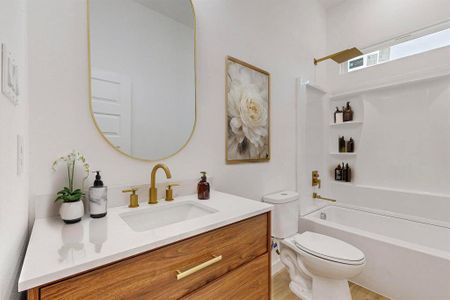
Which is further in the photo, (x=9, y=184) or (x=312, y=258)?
(x=312, y=258)

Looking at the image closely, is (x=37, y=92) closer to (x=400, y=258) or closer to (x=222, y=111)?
(x=222, y=111)

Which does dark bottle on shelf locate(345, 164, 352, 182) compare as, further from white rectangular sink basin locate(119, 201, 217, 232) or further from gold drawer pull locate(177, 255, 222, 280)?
gold drawer pull locate(177, 255, 222, 280)

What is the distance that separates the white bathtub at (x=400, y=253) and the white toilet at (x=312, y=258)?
0.42 metres

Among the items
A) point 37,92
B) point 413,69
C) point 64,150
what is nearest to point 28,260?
point 64,150

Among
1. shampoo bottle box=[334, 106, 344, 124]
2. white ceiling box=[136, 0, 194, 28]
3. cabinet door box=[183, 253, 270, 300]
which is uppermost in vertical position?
white ceiling box=[136, 0, 194, 28]

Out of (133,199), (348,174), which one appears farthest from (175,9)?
(348,174)

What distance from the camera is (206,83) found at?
144cm

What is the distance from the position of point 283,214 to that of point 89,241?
145 centimetres

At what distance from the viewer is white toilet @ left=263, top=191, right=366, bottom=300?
52.8 inches

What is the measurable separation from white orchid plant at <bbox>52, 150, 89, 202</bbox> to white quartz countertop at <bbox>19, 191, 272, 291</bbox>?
100 millimetres

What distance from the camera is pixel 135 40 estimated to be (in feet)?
3.70

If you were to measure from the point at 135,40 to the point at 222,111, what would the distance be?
692 mm

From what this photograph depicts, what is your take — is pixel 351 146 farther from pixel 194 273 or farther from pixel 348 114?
pixel 194 273

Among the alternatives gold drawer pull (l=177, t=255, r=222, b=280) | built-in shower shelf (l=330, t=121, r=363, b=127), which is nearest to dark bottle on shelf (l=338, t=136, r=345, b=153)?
built-in shower shelf (l=330, t=121, r=363, b=127)
